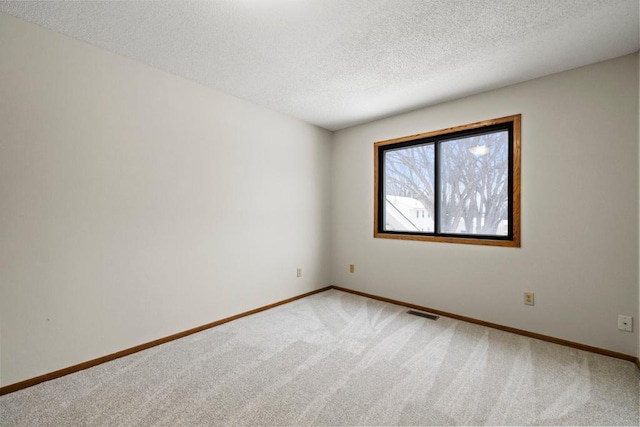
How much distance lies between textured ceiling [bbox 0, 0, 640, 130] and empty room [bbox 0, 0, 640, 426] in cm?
2

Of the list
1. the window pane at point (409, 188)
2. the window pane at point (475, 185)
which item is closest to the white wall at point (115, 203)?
the window pane at point (409, 188)

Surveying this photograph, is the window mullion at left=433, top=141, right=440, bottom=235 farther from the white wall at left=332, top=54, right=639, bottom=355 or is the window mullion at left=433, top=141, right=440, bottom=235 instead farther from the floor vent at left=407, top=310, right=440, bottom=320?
the floor vent at left=407, top=310, right=440, bottom=320

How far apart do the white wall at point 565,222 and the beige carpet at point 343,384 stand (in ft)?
0.98

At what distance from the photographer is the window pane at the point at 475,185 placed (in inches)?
117

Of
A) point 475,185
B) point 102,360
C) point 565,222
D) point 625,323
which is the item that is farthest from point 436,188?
point 102,360

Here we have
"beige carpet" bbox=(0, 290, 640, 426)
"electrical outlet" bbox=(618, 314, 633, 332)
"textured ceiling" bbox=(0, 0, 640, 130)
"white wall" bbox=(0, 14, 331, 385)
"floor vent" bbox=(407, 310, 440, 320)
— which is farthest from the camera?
"floor vent" bbox=(407, 310, 440, 320)

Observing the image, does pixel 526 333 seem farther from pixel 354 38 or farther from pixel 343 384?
pixel 354 38

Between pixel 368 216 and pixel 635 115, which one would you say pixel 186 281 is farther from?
pixel 635 115

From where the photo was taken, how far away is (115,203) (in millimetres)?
2297

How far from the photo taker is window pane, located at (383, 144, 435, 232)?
3549 millimetres

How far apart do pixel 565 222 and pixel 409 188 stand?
5.33 feet

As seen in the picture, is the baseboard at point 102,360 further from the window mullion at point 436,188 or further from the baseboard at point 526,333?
the window mullion at point 436,188

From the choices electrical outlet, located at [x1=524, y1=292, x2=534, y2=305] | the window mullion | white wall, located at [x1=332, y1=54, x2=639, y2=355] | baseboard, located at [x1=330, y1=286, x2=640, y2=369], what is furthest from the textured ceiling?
baseboard, located at [x1=330, y1=286, x2=640, y2=369]

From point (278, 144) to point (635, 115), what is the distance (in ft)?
10.7
